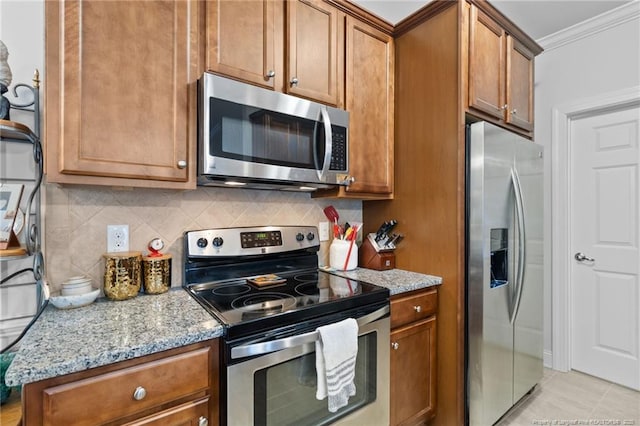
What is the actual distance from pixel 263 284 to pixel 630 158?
2.75 meters

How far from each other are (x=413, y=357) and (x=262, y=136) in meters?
1.36

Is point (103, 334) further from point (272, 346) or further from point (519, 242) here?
point (519, 242)

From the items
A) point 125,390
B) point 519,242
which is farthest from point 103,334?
point 519,242

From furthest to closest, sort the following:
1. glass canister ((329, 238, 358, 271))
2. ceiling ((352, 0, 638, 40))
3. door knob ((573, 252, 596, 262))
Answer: door knob ((573, 252, 596, 262)) → ceiling ((352, 0, 638, 40)) → glass canister ((329, 238, 358, 271))

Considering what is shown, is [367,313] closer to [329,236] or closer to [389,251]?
[389,251]

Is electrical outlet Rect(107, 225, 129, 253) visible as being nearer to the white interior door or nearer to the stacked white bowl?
the stacked white bowl

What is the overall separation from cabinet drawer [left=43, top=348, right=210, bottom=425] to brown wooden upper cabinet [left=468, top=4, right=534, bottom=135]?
1.79 metres

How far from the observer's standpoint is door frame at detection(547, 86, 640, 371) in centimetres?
261

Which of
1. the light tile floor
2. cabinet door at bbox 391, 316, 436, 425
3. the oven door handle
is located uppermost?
the oven door handle

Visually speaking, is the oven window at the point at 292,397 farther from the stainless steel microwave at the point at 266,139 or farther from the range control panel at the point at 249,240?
the stainless steel microwave at the point at 266,139

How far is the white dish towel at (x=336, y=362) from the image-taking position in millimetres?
1234

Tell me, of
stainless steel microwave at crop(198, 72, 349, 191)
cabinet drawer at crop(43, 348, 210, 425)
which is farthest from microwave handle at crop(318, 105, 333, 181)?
cabinet drawer at crop(43, 348, 210, 425)

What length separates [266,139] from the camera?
148 centimetres

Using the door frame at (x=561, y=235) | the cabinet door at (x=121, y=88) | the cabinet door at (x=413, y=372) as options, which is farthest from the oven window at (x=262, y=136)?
the door frame at (x=561, y=235)
